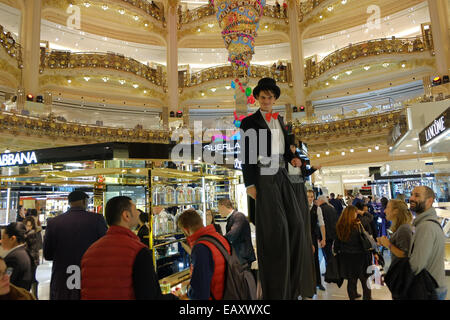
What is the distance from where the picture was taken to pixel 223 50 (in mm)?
24250

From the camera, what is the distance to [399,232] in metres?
3.11

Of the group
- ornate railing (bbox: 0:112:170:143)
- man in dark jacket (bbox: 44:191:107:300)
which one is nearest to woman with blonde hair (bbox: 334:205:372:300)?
man in dark jacket (bbox: 44:191:107:300)

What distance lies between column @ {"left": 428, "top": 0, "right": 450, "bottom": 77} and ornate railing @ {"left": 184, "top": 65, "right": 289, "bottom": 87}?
8760 millimetres

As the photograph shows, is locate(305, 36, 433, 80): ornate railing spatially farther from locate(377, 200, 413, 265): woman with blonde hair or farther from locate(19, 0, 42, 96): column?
locate(377, 200, 413, 265): woman with blonde hair

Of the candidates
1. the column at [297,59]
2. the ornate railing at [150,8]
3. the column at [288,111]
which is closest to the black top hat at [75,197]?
the column at [288,111]

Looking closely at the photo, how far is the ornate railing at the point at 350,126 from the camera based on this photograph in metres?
16.9

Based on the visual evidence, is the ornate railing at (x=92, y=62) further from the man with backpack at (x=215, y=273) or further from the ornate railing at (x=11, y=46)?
the man with backpack at (x=215, y=273)

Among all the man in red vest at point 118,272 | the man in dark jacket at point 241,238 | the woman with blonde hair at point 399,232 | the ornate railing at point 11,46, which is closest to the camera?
the man in red vest at point 118,272

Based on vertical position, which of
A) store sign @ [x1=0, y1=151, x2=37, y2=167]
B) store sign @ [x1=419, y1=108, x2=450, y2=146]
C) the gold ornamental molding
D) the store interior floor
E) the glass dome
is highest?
the gold ornamental molding

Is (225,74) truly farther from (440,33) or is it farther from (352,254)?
(352,254)

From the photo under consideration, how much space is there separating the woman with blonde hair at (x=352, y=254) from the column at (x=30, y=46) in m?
17.6

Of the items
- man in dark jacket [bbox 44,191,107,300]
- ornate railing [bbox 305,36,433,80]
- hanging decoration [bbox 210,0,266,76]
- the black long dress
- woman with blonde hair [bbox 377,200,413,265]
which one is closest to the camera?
the black long dress

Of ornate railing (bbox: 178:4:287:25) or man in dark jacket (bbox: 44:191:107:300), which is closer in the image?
man in dark jacket (bbox: 44:191:107:300)

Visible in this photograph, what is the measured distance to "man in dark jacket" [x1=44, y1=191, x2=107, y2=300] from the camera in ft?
10.1
